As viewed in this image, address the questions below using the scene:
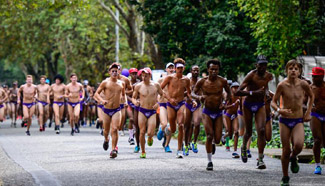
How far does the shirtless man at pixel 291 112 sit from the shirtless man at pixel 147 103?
16.4ft

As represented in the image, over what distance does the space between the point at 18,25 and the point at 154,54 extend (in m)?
17.0

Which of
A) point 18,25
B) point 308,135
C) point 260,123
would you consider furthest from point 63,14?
point 260,123

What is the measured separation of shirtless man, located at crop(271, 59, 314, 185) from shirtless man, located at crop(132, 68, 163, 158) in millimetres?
4995

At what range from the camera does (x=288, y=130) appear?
11461 mm

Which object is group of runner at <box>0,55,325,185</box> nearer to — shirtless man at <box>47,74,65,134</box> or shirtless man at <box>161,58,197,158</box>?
shirtless man at <box>161,58,197,158</box>

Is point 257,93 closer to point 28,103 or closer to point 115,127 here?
point 115,127

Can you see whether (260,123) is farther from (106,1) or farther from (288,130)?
(106,1)

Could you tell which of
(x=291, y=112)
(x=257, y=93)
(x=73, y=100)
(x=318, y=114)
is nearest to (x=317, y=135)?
(x=318, y=114)

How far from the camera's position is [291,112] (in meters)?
11.4

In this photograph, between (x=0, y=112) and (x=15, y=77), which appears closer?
(x=0, y=112)

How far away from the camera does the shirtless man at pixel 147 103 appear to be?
16.4 m

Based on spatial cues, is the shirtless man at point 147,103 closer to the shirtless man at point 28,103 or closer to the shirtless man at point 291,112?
the shirtless man at point 291,112

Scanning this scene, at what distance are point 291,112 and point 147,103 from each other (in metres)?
5.60

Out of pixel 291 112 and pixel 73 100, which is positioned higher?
pixel 73 100
